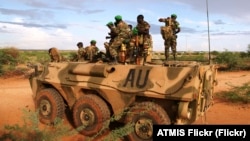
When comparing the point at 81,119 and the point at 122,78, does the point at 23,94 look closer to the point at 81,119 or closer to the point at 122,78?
the point at 81,119

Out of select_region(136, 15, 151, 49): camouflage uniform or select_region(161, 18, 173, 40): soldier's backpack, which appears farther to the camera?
select_region(161, 18, 173, 40): soldier's backpack

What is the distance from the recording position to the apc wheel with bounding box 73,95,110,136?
6473mm

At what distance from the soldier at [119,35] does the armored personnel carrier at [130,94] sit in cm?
107

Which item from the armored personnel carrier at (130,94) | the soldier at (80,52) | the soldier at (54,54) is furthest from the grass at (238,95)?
the soldier at (54,54)

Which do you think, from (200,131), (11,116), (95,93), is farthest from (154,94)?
(11,116)

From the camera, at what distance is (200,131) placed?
5.13 meters

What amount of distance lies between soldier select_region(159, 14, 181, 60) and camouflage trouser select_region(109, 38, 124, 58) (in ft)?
8.57

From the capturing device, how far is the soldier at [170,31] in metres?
10.1

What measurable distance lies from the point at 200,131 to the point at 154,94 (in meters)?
1.09

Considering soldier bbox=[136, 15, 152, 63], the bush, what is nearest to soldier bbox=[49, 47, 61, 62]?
soldier bbox=[136, 15, 152, 63]

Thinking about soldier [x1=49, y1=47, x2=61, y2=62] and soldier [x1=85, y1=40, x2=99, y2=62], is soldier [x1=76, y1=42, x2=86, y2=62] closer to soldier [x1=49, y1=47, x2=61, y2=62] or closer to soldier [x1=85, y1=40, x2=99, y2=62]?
soldier [x1=85, y1=40, x2=99, y2=62]

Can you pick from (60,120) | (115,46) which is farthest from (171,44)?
(60,120)

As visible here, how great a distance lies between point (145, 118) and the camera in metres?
5.86

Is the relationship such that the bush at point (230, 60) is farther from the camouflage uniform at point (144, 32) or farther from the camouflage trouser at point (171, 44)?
the camouflage uniform at point (144, 32)
